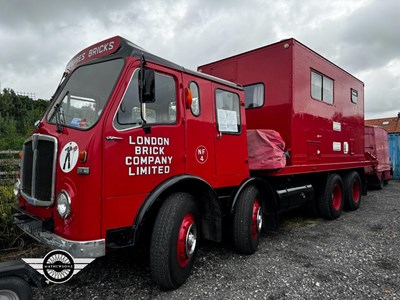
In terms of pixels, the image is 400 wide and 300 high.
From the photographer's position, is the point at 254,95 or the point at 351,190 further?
the point at 351,190

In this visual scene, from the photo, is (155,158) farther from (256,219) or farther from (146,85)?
(256,219)

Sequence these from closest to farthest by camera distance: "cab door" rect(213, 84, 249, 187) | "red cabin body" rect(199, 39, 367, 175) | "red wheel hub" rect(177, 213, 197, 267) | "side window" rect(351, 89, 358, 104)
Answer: "red wheel hub" rect(177, 213, 197, 267)
"cab door" rect(213, 84, 249, 187)
"red cabin body" rect(199, 39, 367, 175)
"side window" rect(351, 89, 358, 104)

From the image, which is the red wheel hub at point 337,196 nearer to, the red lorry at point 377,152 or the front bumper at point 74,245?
the red lorry at point 377,152

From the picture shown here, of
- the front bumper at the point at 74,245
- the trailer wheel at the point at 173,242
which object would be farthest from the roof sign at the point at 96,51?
the front bumper at the point at 74,245

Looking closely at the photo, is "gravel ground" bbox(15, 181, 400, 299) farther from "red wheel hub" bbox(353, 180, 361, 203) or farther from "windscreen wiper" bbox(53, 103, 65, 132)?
"red wheel hub" bbox(353, 180, 361, 203)

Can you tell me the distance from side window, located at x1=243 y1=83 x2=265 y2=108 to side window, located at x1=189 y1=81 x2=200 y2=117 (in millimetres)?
2076

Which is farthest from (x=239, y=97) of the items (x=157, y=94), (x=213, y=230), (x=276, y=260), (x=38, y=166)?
(x=38, y=166)

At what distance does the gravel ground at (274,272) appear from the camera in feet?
10.4

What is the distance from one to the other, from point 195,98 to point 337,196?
5001 mm

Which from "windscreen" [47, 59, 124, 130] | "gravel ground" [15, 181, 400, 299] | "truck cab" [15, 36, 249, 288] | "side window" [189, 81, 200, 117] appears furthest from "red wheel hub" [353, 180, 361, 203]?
"windscreen" [47, 59, 124, 130]

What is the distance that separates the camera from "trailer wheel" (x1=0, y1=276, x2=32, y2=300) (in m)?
2.36

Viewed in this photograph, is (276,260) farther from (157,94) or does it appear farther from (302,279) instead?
(157,94)

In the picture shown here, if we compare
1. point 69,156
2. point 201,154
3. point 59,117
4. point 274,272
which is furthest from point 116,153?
point 274,272

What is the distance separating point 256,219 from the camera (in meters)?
4.39
